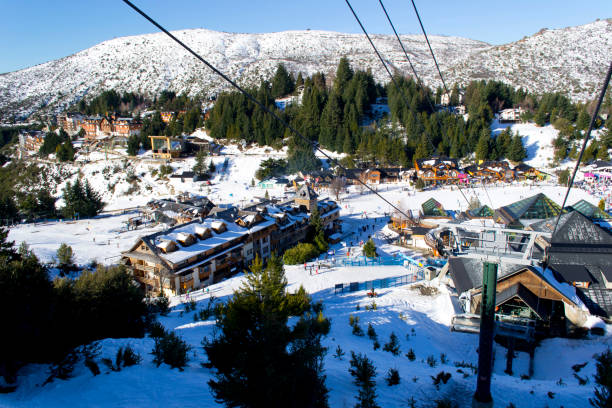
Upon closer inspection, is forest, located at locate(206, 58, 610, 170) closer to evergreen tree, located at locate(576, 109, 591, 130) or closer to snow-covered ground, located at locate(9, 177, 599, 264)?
evergreen tree, located at locate(576, 109, 591, 130)

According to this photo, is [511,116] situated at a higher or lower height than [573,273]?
higher

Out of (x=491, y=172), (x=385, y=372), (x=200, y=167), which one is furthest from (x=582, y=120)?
(x=385, y=372)

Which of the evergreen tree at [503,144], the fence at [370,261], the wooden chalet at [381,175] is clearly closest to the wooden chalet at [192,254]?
the fence at [370,261]

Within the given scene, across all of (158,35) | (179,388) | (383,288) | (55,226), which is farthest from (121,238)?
(158,35)

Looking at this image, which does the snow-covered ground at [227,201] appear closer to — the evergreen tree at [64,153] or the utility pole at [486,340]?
the utility pole at [486,340]

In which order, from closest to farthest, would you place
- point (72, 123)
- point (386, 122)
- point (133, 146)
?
point (133, 146)
point (386, 122)
point (72, 123)

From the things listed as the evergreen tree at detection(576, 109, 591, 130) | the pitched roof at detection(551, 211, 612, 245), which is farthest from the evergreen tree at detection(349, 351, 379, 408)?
the evergreen tree at detection(576, 109, 591, 130)

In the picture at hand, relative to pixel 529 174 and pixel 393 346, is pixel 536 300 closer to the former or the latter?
pixel 393 346
